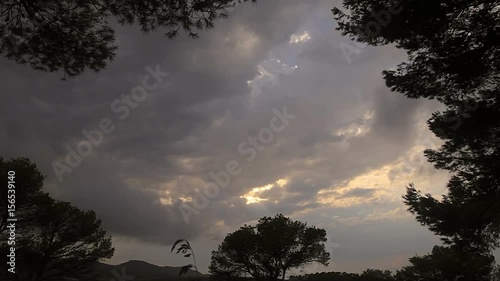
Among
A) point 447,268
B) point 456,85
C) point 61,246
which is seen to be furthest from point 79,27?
point 447,268

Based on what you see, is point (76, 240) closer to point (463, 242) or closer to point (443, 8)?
point (463, 242)

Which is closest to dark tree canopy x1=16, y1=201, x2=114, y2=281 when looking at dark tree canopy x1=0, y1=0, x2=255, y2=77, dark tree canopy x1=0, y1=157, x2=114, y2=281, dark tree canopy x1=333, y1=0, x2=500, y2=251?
dark tree canopy x1=0, y1=157, x2=114, y2=281

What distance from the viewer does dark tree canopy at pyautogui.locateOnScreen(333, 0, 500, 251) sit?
8641 mm

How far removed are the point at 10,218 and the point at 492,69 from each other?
1086 inches

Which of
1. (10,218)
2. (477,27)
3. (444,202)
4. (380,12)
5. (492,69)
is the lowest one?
(444,202)

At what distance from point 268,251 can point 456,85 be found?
3078cm

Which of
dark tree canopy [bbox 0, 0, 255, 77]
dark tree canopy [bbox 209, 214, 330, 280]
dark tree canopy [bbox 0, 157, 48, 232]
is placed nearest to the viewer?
dark tree canopy [bbox 0, 0, 255, 77]

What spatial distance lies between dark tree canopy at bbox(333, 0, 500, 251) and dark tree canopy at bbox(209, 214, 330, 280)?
25066mm

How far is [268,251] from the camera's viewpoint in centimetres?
3697

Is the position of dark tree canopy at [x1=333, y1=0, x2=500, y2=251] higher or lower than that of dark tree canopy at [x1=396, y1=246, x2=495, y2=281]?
higher

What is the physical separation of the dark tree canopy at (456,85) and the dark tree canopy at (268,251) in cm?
2507

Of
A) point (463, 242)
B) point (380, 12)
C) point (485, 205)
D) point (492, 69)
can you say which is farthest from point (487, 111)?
point (463, 242)

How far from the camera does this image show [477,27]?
869cm

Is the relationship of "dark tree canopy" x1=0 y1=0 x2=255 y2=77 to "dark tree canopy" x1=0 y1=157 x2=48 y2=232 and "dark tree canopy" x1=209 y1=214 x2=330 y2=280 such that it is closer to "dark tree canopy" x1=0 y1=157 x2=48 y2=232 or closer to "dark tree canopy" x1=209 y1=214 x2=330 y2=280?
"dark tree canopy" x1=0 y1=157 x2=48 y2=232
